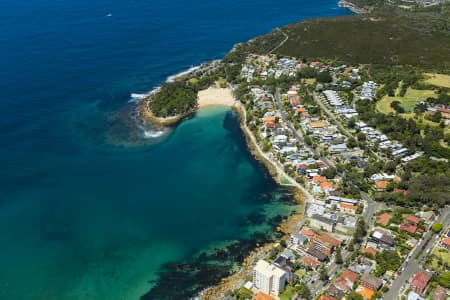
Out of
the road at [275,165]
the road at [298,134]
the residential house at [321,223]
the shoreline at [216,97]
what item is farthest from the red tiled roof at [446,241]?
the shoreline at [216,97]

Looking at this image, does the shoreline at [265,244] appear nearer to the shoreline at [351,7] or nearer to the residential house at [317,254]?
the residential house at [317,254]

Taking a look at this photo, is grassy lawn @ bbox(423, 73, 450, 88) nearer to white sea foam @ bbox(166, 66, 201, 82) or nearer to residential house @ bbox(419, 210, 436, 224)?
residential house @ bbox(419, 210, 436, 224)

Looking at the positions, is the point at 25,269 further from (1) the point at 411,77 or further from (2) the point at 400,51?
(2) the point at 400,51

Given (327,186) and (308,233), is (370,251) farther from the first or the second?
(327,186)

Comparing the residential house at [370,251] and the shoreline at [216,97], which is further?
the shoreline at [216,97]

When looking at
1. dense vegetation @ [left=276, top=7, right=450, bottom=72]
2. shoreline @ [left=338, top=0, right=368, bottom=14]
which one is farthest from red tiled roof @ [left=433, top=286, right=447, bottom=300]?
shoreline @ [left=338, top=0, right=368, bottom=14]

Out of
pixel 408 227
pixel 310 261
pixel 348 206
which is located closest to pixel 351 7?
pixel 348 206
